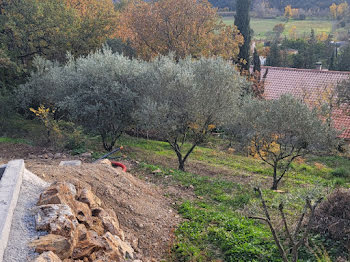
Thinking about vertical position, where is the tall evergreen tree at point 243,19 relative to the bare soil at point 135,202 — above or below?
above

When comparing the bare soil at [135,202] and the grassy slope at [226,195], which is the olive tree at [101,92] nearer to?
the grassy slope at [226,195]

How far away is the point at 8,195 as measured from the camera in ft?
18.5

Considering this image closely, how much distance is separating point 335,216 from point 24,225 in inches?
235

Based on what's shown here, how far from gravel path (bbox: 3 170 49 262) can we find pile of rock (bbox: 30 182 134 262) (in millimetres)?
124

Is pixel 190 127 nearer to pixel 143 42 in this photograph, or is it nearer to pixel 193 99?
pixel 193 99

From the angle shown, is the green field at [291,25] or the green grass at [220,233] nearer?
the green grass at [220,233]

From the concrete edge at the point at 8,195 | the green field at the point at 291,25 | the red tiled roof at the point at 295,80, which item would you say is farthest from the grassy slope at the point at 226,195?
the green field at the point at 291,25

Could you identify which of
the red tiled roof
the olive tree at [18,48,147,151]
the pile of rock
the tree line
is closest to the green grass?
the pile of rock

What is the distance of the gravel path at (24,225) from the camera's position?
4.75 metres

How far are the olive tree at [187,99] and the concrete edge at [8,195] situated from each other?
5.52 meters

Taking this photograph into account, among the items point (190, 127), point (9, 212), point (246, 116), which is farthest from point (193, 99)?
point (9, 212)

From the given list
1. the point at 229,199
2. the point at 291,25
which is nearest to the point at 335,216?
the point at 229,199

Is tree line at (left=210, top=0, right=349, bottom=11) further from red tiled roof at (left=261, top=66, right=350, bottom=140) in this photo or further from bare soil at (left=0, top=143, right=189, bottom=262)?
bare soil at (left=0, top=143, right=189, bottom=262)

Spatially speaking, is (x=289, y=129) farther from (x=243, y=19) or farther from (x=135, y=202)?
(x=243, y=19)
